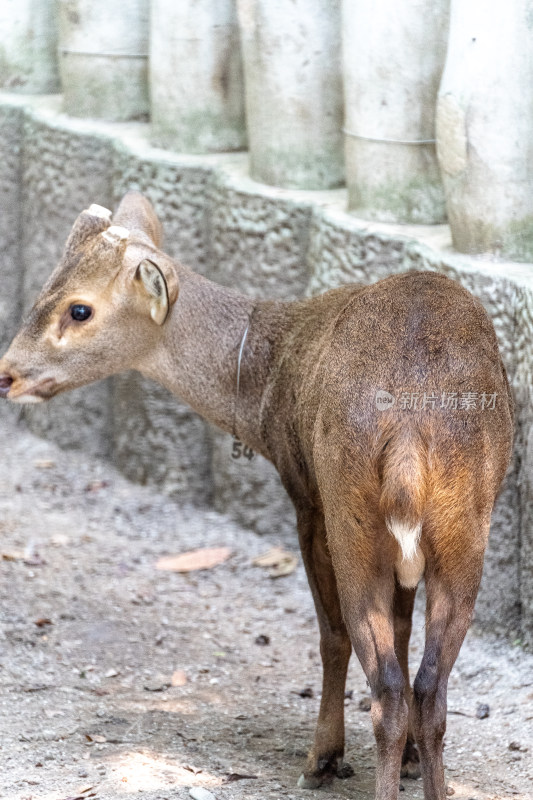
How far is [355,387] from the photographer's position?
133 inches

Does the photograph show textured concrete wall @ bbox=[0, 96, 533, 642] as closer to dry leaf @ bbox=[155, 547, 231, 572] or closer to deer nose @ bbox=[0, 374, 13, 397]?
dry leaf @ bbox=[155, 547, 231, 572]

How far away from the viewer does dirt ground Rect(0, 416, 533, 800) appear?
4.03m

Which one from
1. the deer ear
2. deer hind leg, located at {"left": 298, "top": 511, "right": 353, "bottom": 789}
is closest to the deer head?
the deer ear

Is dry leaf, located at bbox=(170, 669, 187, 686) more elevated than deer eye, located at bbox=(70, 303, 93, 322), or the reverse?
deer eye, located at bbox=(70, 303, 93, 322)

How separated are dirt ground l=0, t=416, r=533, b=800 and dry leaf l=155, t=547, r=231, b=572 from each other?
0.05 meters

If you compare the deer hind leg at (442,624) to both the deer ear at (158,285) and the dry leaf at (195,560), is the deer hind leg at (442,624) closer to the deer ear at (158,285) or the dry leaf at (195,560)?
the deer ear at (158,285)

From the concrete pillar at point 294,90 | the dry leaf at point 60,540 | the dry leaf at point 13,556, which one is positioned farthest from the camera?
the dry leaf at point 60,540

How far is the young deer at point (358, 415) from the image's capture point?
3254 millimetres

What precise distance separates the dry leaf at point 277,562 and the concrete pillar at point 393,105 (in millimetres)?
1901

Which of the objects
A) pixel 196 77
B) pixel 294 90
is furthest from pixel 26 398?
pixel 196 77

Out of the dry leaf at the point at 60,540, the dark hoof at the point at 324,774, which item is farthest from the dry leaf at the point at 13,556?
the dark hoof at the point at 324,774

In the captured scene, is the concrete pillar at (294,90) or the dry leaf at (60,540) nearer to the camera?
the concrete pillar at (294,90)

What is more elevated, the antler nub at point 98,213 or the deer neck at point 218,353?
the antler nub at point 98,213
